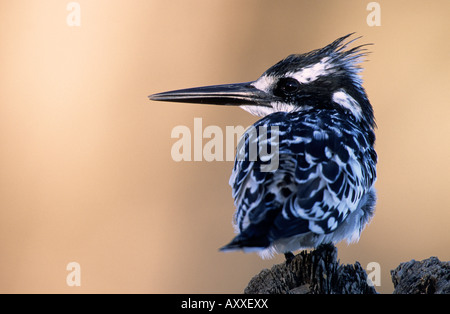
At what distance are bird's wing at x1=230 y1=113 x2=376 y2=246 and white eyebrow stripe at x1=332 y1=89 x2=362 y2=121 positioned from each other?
522 millimetres

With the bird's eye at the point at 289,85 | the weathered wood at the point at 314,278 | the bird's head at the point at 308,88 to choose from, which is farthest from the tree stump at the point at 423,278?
the bird's eye at the point at 289,85

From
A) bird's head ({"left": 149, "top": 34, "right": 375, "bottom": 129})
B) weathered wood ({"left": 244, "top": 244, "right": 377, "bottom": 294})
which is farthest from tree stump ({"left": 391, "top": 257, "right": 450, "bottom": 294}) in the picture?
bird's head ({"left": 149, "top": 34, "right": 375, "bottom": 129})

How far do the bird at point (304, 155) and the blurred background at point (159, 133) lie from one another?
212 centimetres

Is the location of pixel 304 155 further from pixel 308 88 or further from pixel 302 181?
pixel 308 88

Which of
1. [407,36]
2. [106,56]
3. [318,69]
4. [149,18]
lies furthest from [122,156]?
[407,36]

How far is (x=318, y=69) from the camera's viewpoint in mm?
4676

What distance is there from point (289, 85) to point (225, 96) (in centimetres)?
50

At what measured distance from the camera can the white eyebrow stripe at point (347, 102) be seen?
4645mm

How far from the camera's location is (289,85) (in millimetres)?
4637

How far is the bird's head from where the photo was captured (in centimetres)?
463

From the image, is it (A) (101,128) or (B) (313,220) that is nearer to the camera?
(B) (313,220)

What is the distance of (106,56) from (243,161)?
12.9 feet

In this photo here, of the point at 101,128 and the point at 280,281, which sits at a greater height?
the point at 101,128

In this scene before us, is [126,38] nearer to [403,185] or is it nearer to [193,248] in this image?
[193,248]
